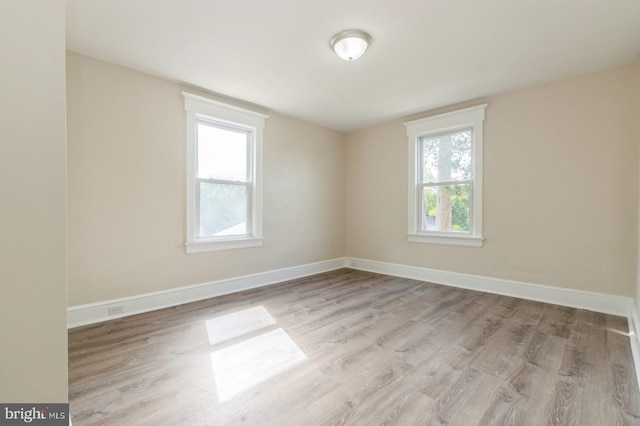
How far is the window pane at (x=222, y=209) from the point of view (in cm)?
357

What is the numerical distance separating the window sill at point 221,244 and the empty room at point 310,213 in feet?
0.06

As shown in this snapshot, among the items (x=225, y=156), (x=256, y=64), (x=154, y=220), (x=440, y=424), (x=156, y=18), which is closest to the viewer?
(x=440, y=424)

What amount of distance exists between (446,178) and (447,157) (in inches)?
12.4

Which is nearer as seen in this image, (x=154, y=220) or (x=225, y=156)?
(x=154, y=220)

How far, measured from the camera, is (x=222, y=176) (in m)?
3.72

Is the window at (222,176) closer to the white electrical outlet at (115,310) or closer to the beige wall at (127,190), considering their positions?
the beige wall at (127,190)

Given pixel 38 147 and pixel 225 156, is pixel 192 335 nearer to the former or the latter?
pixel 38 147

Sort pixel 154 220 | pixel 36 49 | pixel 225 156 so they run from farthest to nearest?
pixel 225 156 < pixel 154 220 < pixel 36 49

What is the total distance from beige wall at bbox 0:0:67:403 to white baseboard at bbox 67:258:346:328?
1871mm

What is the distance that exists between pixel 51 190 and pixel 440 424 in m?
2.11

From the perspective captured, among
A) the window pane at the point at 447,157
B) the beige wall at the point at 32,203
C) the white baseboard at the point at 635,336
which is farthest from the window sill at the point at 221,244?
the white baseboard at the point at 635,336

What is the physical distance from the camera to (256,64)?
2840mm

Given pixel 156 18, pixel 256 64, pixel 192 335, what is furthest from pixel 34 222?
pixel 256 64

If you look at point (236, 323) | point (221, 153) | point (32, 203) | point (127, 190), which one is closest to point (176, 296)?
point (236, 323)
